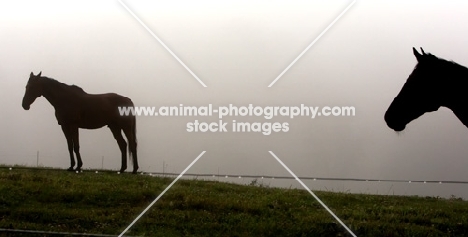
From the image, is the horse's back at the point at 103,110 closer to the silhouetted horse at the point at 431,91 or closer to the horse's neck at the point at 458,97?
the silhouetted horse at the point at 431,91

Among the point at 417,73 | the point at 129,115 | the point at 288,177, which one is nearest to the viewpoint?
the point at 417,73

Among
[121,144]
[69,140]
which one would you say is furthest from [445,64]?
[69,140]

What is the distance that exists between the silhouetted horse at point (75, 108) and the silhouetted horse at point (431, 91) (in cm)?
315

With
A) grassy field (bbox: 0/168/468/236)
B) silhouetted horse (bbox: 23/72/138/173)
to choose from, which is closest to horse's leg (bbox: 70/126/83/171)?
silhouetted horse (bbox: 23/72/138/173)

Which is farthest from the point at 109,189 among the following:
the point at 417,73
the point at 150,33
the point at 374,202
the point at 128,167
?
the point at 417,73

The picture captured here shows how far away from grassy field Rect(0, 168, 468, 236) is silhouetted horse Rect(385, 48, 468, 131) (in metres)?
0.96

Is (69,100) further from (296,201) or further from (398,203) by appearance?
(398,203)

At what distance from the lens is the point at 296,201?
650 cm

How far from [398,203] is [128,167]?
3.10 m

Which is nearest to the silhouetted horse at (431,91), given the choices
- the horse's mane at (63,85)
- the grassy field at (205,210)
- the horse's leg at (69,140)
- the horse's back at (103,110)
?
the grassy field at (205,210)

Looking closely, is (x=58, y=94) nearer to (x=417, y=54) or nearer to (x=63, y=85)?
(x=63, y=85)

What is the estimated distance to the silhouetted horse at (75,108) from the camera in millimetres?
7352

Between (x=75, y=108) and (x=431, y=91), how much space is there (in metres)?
4.08

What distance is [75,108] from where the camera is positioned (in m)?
7.47
